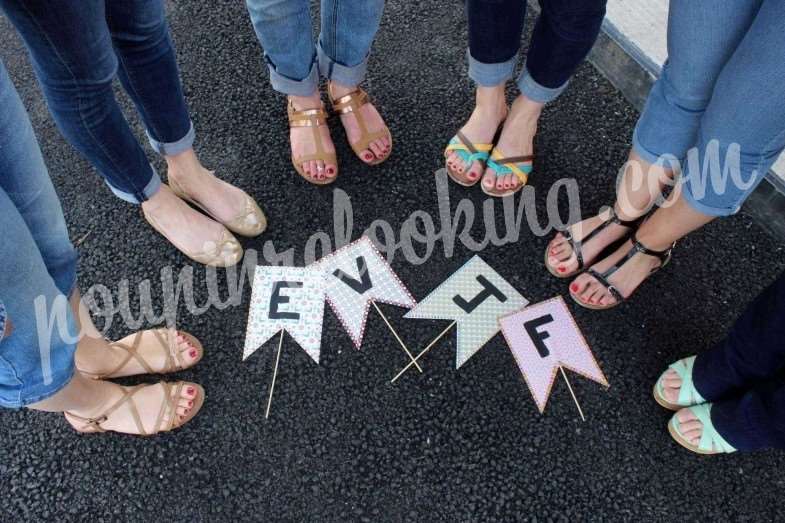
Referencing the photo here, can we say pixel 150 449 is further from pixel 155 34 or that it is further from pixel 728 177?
pixel 728 177

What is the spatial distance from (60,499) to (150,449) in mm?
240

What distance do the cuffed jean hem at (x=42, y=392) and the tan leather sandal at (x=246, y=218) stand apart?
0.73m

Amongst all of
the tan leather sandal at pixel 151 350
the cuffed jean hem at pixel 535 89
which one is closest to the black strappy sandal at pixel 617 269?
the cuffed jean hem at pixel 535 89

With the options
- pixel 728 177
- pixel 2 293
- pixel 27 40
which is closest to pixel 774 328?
pixel 728 177

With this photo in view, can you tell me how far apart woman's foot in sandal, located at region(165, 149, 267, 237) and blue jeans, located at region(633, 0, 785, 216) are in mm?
1161

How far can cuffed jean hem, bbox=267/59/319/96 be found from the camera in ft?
6.13

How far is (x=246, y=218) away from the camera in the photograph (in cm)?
185

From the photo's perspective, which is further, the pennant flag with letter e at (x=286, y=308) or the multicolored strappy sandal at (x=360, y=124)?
the multicolored strappy sandal at (x=360, y=124)

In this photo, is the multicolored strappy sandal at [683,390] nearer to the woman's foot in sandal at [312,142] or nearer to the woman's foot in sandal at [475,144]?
the woman's foot in sandal at [475,144]

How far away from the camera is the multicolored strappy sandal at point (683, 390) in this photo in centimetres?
158

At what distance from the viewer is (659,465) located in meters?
1.57

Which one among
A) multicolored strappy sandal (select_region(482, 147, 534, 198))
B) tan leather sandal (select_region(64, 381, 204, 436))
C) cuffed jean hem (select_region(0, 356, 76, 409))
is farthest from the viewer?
multicolored strappy sandal (select_region(482, 147, 534, 198))

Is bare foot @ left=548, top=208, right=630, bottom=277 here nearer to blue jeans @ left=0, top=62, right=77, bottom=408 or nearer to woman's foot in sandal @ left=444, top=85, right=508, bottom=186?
woman's foot in sandal @ left=444, top=85, right=508, bottom=186

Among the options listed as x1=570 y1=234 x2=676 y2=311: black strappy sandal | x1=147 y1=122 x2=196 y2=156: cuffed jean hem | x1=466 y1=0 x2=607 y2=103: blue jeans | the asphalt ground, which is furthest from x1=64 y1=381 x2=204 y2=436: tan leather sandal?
x1=466 y1=0 x2=607 y2=103: blue jeans
